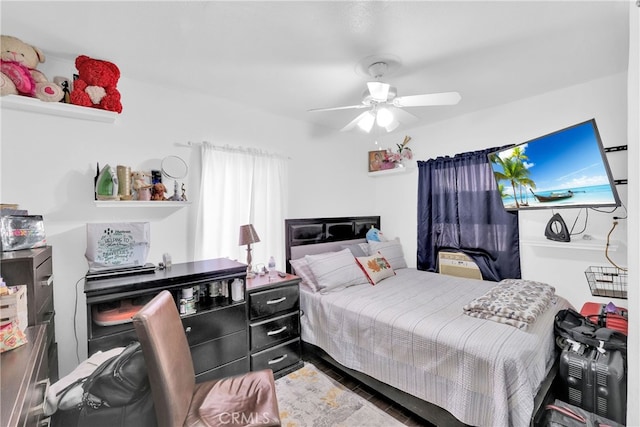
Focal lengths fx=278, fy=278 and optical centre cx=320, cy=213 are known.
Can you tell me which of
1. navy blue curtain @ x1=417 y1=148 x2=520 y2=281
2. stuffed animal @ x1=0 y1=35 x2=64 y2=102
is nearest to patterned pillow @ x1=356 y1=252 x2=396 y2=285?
navy blue curtain @ x1=417 y1=148 x2=520 y2=281

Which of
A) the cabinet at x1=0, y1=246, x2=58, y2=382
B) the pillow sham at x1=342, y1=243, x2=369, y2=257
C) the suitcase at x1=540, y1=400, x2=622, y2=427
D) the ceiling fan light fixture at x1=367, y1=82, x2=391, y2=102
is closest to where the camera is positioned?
the cabinet at x1=0, y1=246, x2=58, y2=382

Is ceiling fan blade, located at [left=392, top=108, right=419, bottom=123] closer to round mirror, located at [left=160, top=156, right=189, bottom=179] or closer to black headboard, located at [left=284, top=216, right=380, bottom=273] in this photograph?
black headboard, located at [left=284, top=216, right=380, bottom=273]

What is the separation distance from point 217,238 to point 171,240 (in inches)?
15.4

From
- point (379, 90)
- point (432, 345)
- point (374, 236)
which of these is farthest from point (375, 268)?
point (379, 90)

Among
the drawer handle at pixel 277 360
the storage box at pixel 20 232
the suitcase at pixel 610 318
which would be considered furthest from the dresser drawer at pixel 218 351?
the suitcase at pixel 610 318

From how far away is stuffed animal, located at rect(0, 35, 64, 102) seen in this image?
1.66 meters

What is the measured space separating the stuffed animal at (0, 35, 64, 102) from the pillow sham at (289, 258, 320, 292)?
221 centimetres

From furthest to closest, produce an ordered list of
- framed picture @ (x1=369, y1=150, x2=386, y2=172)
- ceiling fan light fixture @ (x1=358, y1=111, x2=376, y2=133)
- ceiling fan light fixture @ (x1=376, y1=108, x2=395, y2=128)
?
framed picture @ (x1=369, y1=150, x2=386, y2=172) < ceiling fan light fixture @ (x1=358, y1=111, x2=376, y2=133) < ceiling fan light fixture @ (x1=376, y1=108, x2=395, y2=128)

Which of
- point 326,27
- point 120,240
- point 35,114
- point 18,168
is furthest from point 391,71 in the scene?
point 18,168

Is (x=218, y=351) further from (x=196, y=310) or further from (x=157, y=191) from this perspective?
(x=157, y=191)

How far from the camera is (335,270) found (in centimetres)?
274

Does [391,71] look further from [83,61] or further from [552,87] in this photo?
[83,61]

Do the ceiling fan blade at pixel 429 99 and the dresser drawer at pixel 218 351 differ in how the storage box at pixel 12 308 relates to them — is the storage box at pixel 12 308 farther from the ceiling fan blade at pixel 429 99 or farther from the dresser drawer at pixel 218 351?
the ceiling fan blade at pixel 429 99

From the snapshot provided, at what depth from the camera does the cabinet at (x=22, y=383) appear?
0.65 meters
